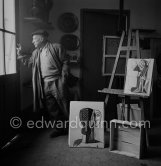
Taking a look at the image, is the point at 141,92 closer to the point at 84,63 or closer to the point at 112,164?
the point at 112,164

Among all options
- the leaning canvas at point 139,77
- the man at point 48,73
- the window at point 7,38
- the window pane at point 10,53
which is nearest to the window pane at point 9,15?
the window at point 7,38

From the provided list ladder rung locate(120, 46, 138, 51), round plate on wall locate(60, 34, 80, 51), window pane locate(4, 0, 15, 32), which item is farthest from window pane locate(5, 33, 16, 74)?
ladder rung locate(120, 46, 138, 51)

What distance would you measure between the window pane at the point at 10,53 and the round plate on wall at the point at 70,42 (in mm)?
1060

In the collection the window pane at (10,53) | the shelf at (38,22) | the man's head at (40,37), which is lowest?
the window pane at (10,53)

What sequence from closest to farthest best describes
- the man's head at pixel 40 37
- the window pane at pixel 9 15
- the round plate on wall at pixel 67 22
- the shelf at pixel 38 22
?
the window pane at pixel 9 15 → the man's head at pixel 40 37 → the shelf at pixel 38 22 → the round plate on wall at pixel 67 22

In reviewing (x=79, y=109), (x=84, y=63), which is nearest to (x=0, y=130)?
(x=79, y=109)

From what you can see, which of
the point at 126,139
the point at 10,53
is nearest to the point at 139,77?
the point at 126,139

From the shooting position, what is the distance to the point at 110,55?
348cm

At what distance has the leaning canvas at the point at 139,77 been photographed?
2.91 meters

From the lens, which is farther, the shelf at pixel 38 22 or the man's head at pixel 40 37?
the shelf at pixel 38 22

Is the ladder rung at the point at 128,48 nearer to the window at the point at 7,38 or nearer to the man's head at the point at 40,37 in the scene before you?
the man's head at the point at 40,37

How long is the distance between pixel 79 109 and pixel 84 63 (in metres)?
1.44

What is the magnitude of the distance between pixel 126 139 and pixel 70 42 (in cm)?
207

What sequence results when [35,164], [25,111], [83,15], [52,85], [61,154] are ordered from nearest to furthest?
[35,164] < [61,154] < [52,85] < [25,111] < [83,15]
